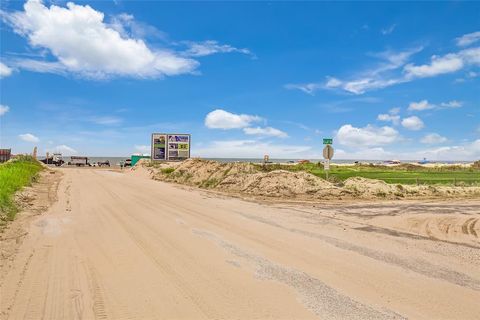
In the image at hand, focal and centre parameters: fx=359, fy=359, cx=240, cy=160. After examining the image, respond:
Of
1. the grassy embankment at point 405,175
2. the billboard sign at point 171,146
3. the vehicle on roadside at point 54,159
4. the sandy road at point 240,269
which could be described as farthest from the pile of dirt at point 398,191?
the vehicle on roadside at point 54,159

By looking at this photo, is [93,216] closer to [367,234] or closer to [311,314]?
[367,234]

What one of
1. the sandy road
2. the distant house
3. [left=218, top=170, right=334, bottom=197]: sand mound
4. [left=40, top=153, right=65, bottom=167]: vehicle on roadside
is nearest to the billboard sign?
the distant house

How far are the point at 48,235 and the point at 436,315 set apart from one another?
31.8 ft

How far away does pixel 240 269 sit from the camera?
285 inches

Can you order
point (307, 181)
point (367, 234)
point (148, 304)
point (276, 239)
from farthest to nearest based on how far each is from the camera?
point (307, 181) → point (367, 234) → point (276, 239) → point (148, 304)

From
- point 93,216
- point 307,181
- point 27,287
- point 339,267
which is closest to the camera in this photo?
point 27,287

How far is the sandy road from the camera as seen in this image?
17.6ft

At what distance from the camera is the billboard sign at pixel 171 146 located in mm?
62312

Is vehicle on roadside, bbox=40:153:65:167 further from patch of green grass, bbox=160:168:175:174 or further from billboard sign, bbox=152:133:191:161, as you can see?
patch of green grass, bbox=160:168:175:174

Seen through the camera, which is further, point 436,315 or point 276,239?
point 276,239

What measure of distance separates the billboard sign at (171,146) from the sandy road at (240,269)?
162 feet

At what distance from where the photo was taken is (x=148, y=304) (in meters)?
5.45

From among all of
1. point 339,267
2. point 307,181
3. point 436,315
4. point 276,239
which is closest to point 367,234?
point 276,239

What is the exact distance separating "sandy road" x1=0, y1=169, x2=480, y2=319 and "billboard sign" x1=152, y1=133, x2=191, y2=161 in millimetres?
49271
